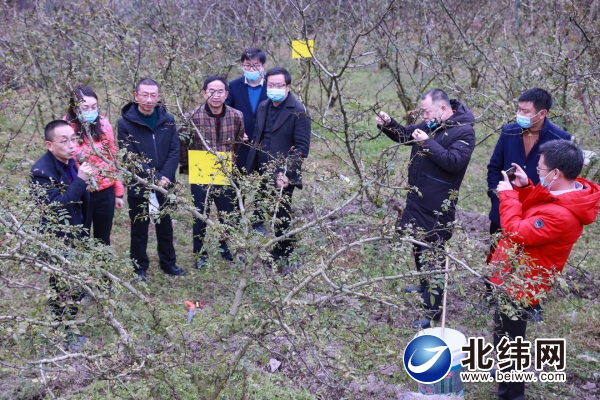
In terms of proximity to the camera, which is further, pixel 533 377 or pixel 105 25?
pixel 105 25

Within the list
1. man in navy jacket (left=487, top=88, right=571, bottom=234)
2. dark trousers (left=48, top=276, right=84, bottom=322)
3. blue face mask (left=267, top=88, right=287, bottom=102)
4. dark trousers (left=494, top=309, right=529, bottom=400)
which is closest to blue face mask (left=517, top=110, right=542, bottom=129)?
man in navy jacket (left=487, top=88, right=571, bottom=234)

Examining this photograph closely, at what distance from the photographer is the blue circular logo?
2854 millimetres

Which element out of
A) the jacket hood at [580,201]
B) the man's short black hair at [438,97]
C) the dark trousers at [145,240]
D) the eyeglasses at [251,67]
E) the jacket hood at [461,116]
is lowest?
the dark trousers at [145,240]

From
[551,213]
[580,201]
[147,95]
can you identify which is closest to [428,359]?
[551,213]

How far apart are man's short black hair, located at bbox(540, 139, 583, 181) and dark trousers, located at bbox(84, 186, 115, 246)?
9.88ft

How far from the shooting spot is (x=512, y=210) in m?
3.08

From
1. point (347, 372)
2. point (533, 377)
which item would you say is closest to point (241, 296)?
point (347, 372)

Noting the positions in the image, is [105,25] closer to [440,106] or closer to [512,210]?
[440,106]

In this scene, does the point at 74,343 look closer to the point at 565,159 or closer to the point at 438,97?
the point at 565,159

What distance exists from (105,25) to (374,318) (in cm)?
456

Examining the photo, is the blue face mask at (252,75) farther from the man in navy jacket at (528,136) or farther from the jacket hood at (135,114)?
the man in navy jacket at (528,136)

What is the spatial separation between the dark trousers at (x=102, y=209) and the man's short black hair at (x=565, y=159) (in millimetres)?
3012

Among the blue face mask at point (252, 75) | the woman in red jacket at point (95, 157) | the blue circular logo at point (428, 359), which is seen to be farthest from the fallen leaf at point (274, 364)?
the blue face mask at point (252, 75)

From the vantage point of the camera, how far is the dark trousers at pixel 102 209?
412cm
